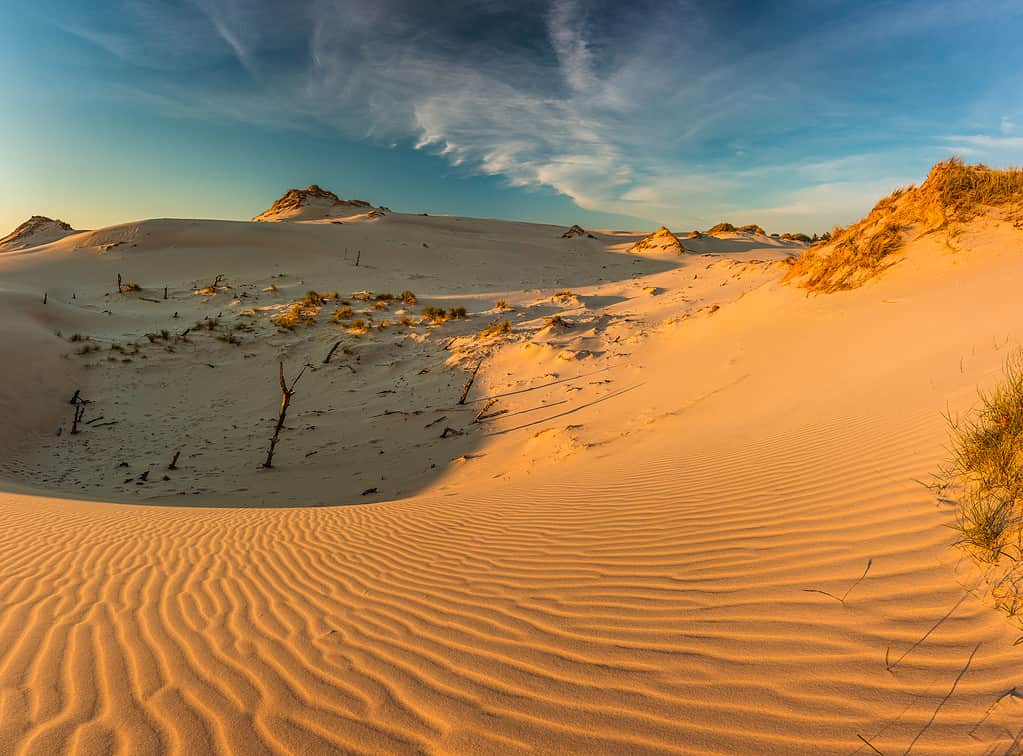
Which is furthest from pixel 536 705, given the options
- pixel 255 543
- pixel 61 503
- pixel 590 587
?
pixel 61 503

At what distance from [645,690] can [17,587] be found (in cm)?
473

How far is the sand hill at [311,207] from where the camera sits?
187ft

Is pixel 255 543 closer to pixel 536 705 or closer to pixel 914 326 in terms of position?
pixel 536 705

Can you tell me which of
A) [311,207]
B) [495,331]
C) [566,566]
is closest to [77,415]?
[495,331]

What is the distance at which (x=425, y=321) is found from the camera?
18.1 metres

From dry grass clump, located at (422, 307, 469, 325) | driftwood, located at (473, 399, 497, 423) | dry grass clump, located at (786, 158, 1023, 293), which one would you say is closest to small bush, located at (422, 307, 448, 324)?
dry grass clump, located at (422, 307, 469, 325)

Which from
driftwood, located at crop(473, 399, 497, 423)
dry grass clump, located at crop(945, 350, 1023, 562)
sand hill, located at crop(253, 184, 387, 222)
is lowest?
driftwood, located at crop(473, 399, 497, 423)

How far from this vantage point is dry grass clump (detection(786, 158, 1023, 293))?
34.7 ft

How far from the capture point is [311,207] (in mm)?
58344

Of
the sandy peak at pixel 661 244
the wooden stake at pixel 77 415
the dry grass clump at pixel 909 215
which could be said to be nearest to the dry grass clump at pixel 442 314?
the wooden stake at pixel 77 415

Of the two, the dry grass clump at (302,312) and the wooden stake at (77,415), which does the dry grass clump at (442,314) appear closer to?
the dry grass clump at (302,312)

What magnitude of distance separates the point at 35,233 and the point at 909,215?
6756cm

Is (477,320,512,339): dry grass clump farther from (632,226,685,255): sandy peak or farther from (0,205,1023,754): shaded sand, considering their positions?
(632,226,685,255): sandy peak

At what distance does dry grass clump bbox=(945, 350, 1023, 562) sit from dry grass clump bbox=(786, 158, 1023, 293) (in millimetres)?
9121
